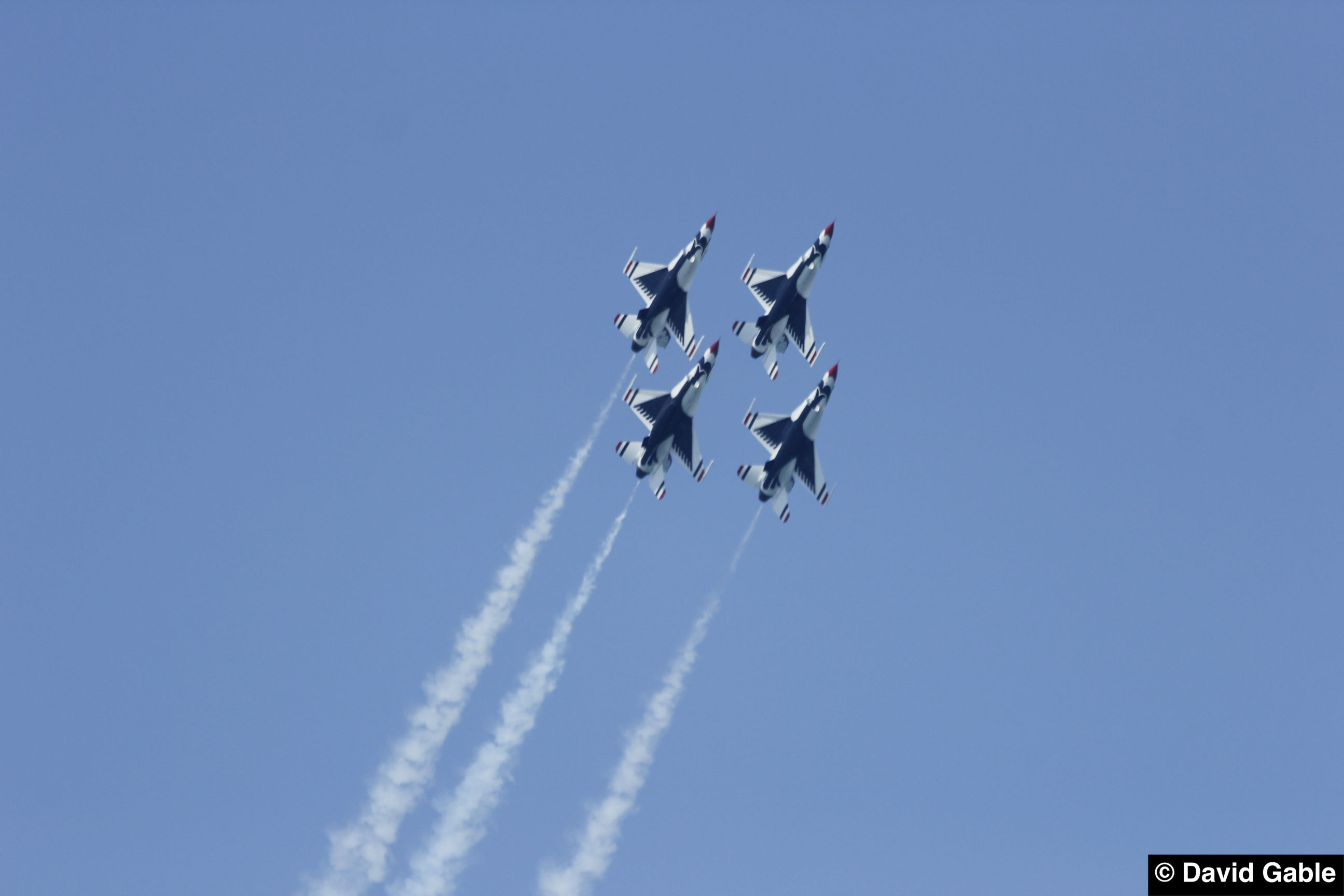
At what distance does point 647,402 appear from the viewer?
94562 mm

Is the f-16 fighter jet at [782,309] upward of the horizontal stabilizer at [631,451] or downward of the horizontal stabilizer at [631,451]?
upward

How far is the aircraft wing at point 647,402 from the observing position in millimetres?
94188

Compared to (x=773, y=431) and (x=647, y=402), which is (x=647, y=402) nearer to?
(x=647, y=402)

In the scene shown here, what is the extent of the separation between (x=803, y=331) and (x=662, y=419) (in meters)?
11.3

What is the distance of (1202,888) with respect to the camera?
69125 mm

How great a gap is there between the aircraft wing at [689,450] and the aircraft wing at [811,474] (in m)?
5.89

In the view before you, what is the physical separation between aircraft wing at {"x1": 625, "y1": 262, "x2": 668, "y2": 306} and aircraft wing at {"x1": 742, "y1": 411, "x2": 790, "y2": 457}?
383 inches

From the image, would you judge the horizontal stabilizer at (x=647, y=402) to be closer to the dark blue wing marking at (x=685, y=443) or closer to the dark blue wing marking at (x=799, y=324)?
the dark blue wing marking at (x=685, y=443)

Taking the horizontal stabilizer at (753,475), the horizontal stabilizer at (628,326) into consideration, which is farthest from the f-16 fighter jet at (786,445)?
the horizontal stabilizer at (628,326)

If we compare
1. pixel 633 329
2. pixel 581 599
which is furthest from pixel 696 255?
pixel 581 599

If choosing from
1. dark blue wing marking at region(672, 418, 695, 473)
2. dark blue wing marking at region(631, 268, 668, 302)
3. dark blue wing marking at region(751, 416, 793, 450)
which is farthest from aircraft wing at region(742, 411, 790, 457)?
dark blue wing marking at region(631, 268, 668, 302)

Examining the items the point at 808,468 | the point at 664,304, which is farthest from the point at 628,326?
the point at 808,468

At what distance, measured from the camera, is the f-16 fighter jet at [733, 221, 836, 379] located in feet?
316

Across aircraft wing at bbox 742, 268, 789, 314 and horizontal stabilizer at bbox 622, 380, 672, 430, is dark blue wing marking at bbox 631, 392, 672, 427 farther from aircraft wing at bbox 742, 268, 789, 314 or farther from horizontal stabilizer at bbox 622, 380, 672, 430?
aircraft wing at bbox 742, 268, 789, 314
